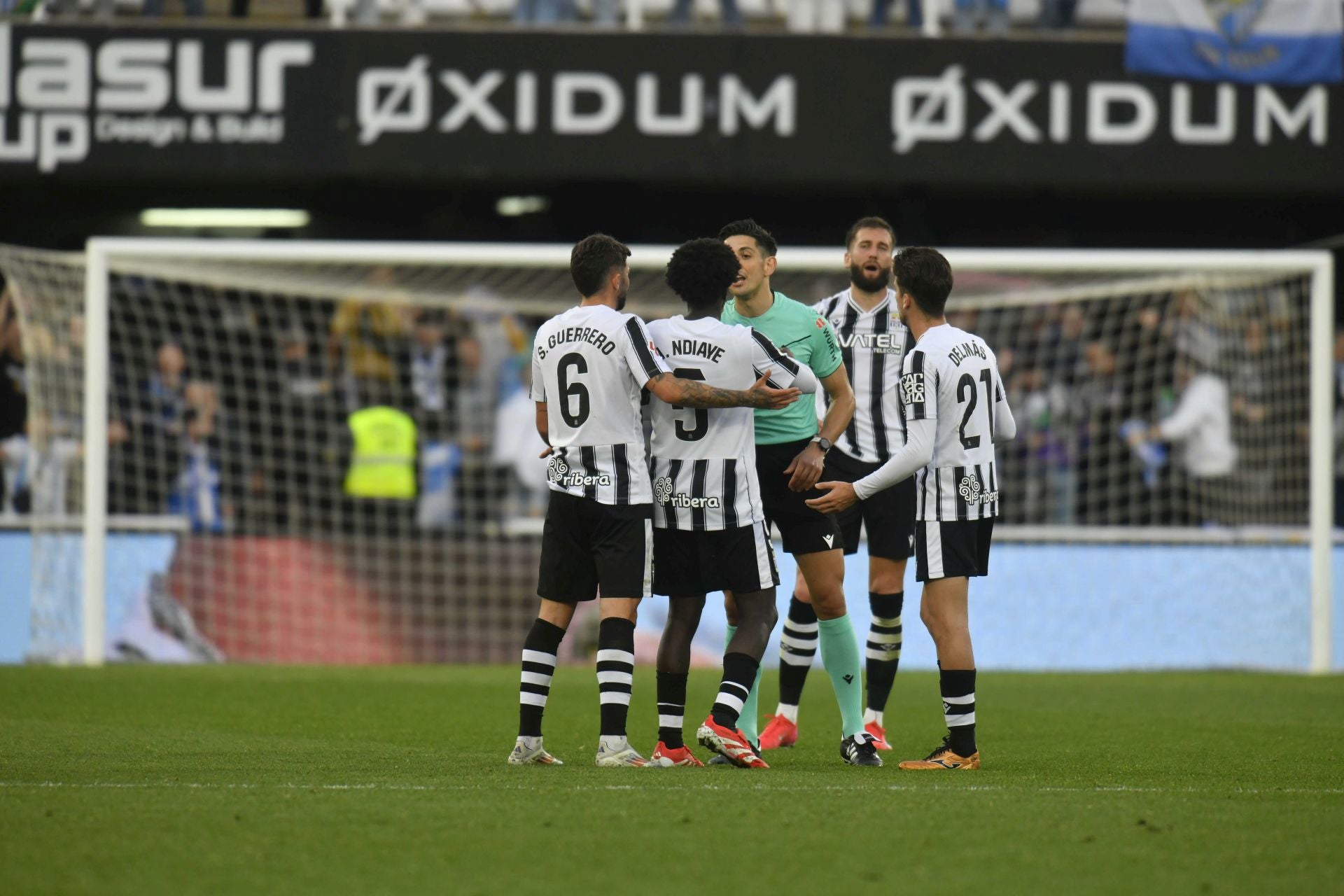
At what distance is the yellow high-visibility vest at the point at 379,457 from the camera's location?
13.3 meters

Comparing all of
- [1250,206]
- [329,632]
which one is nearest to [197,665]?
[329,632]

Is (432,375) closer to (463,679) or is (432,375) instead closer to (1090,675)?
(463,679)

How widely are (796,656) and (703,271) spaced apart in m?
1.82

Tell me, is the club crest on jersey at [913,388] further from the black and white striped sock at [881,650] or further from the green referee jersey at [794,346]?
the black and white striped sock at [881,650]

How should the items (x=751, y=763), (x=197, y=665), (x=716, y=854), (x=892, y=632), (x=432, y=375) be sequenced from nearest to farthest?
(x=716, y=854) < (x=751, y=763) < (x=892, y=632) < (x=197, y=665) < (x=432, y=375)

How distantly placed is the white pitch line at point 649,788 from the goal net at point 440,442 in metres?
6.61

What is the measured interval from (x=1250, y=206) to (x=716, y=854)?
1444 centimetres

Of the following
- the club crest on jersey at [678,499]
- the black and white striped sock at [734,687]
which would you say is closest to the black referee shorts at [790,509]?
the club crest on jersey at [678,499]

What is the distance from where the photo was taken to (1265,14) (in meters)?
14.2

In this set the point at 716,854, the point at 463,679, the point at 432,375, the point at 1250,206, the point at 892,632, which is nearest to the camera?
the point at 716,854

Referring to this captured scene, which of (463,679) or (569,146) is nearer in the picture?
(463,679)

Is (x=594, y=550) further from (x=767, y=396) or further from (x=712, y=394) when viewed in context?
(x=767, y=396)

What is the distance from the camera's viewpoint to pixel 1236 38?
14.2 metres

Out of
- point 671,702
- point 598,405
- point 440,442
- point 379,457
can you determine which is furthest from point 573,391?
point 440,442
